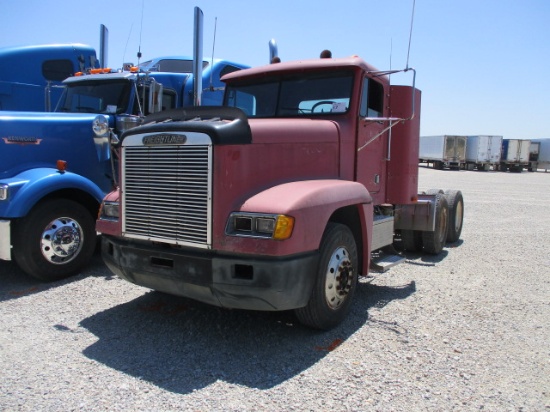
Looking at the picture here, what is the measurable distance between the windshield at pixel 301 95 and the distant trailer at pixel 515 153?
42251 millimetres

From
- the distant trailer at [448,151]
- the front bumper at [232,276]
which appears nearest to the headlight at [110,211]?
the front bumper at [232,276]

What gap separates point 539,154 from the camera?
4522cm

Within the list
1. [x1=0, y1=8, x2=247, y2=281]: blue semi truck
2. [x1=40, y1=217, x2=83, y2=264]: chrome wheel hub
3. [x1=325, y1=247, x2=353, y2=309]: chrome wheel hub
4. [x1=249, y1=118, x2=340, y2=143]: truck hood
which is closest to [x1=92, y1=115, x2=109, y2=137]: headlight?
[x1=0, y1=8, x2=247, y2=281]: blue semi truck

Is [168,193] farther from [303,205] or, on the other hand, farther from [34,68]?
[34,68]

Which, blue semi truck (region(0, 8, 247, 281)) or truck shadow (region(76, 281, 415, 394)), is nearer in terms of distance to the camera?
truck shadow (region(76, 281, 415, 394))

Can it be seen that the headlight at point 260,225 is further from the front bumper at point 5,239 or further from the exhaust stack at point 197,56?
the front bumper at point 5,239

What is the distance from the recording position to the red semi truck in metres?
3.49

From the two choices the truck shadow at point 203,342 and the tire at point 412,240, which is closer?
the truck shadow at point 203,342

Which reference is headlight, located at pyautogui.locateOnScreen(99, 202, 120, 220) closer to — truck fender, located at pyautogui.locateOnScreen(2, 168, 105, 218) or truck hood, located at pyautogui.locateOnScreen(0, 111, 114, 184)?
truck fender, located at pyautogui.locateOnScreen(2, 168, 105, 218)

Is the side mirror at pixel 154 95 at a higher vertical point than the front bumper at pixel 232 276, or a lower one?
higher

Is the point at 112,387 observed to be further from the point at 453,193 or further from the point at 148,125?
the point at 453,193

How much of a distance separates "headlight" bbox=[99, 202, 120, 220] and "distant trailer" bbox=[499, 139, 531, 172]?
4391 cm

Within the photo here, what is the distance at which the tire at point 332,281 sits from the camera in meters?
3.89

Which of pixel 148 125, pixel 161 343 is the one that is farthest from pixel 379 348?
pixel 148 125
